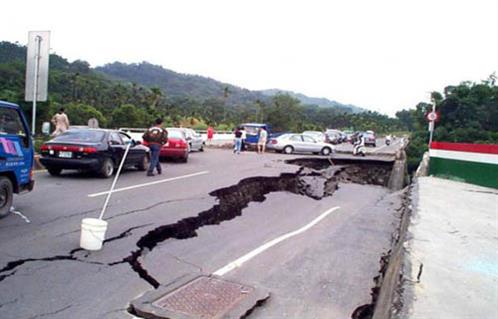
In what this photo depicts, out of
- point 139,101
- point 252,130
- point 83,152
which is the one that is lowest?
point 83,152

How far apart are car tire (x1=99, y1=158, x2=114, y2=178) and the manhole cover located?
8463mm

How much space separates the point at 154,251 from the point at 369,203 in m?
8.61

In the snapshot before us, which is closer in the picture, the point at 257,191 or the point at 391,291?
the point at 391,291

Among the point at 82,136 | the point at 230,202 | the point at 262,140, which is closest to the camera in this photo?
the point at 230,202

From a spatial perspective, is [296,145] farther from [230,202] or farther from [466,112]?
[466,112]

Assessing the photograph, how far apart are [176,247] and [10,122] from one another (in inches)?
141

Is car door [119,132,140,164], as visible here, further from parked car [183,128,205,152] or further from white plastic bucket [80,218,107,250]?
parked car [183,128,205,152]

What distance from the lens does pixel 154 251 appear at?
22.2ft

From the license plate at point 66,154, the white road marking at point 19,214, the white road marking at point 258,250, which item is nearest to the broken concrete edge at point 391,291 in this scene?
the white road marking at point 258,250

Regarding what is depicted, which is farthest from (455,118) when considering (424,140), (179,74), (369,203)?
(179,74)

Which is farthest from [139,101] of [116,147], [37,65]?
[37,65]

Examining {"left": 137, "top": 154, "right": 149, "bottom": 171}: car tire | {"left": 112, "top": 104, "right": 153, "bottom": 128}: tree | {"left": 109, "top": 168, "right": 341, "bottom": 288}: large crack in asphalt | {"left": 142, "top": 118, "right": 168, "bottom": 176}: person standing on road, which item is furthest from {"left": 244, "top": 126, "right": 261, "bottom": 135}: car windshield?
{"left": 112, "top": 104, "right": 153, "bottom": 128}: tree

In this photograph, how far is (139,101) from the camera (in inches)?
2785

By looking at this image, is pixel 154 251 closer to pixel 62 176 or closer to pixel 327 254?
pixel 327 254
